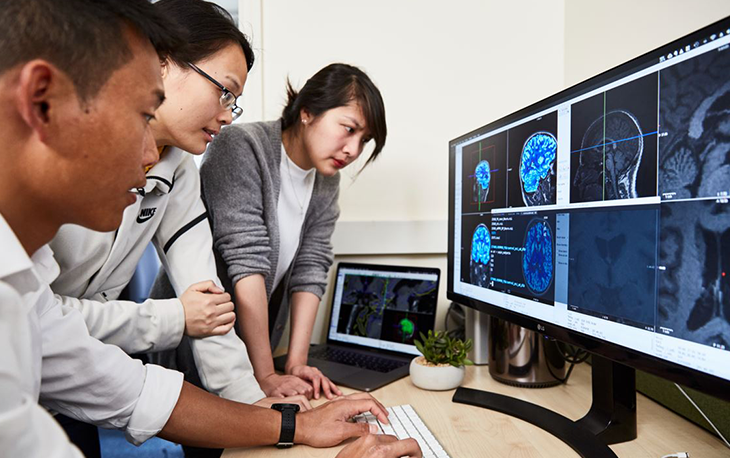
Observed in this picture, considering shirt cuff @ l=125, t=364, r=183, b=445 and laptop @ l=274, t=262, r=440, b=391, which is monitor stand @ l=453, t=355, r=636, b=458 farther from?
shirt cuff @ l=125, t=364, r=183, b=445

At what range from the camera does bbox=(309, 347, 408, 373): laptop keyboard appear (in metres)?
1.23

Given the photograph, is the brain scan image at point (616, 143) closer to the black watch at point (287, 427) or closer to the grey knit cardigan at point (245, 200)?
the black watch at point (287, 427)

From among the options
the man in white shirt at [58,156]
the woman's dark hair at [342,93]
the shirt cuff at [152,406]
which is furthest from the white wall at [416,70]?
the man in white shirt at [58,156]

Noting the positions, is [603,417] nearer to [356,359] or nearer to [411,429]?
[411,429]

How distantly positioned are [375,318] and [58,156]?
1014mm

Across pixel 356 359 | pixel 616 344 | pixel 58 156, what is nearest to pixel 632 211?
pixel 616 344

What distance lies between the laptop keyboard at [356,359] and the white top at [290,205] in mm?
238

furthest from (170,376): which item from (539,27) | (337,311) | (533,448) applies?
(539,27)

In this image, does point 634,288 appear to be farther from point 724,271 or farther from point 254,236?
point 254,236

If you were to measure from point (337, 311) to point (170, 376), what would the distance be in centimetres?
71

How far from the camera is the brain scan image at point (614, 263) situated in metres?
0.68

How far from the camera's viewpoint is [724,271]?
0.57 metres

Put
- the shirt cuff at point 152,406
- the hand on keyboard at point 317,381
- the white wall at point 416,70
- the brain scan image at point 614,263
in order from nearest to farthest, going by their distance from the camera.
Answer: the brain scan image at point 614,263 < the shirt cuff at point 152,406 < the hand on keyboard at point 317,381 < the white wall at point 416,70

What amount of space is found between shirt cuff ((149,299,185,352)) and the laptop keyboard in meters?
0.41
